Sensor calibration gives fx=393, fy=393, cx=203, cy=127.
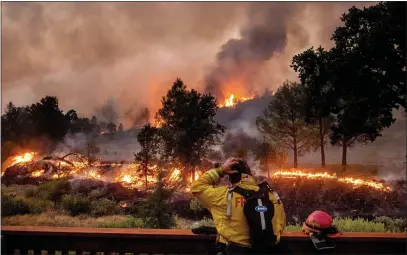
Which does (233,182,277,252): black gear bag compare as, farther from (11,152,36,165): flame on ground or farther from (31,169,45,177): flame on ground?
(11,152,36,165): flame on ground

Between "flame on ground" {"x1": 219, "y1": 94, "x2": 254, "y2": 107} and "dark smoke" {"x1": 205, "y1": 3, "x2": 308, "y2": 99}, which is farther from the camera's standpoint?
"flame on ground" {"x1": 219, "y1": 94, "x2": 254, "y2": 107}

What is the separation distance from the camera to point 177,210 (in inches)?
523

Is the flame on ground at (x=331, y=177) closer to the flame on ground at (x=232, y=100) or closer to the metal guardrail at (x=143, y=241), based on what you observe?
the flame on ground at (x=232, y=100)

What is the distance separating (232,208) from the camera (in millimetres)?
2857

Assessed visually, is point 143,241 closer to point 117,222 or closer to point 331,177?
point 117,222

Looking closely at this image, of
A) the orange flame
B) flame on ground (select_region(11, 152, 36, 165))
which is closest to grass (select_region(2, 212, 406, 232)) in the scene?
the orange flame

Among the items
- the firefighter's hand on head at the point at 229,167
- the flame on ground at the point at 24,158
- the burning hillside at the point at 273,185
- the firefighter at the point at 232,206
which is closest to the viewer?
the firefighter at the point at 232,206

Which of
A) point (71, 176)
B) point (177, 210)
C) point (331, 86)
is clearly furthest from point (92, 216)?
point (331, 86)

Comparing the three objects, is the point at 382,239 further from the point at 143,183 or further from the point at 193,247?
Result: the point at 143,183

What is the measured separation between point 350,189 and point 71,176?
11961 millimetres

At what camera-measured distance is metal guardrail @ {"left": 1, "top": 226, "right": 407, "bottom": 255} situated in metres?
3.15

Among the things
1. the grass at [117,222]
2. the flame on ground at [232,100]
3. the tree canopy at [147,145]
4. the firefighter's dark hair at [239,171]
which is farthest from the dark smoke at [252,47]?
the firefighter's dark hair at [239,171]

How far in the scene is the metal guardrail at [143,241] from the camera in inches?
124

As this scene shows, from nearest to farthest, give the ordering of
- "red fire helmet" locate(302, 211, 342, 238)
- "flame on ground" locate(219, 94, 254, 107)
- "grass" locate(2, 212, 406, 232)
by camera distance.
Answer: "red fire helmet" locate(302, 211, 342, 238), "grass" locate(2, 212, 406, 232), "flame on ground" locate(219, 94, 254, 107)
